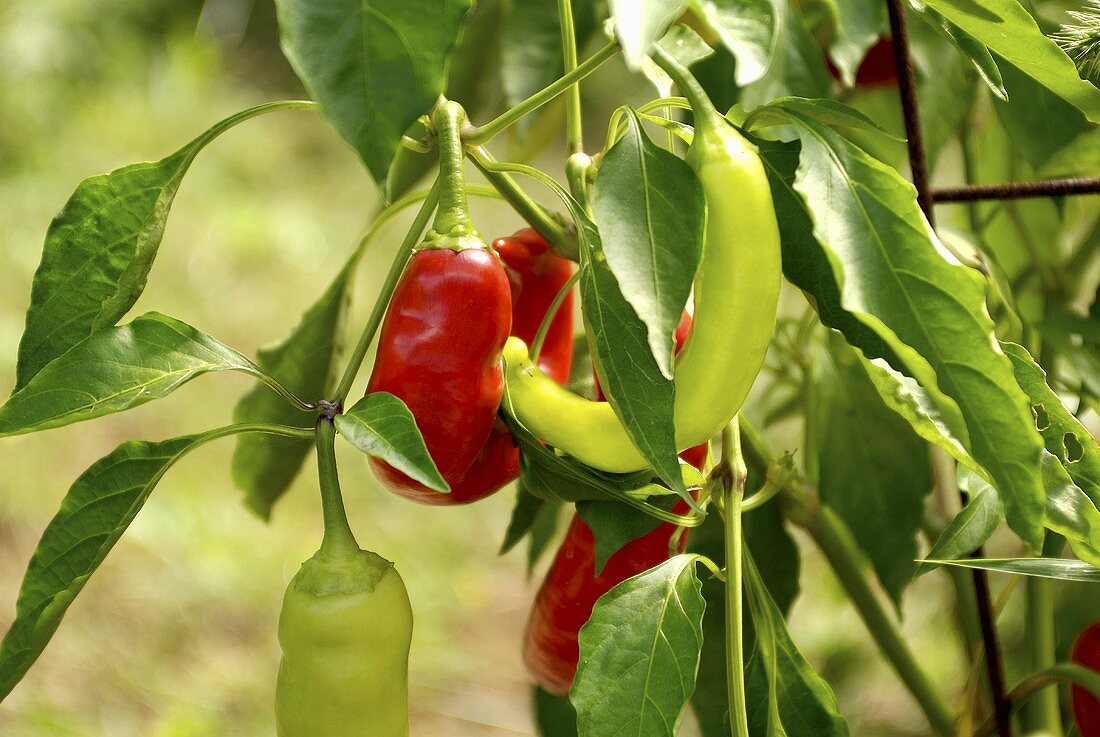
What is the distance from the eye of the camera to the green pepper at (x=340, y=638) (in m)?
0.46

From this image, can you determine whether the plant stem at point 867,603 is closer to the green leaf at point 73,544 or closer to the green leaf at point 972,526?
the green leaf at point 972,526

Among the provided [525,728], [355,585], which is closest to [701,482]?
[355,585]

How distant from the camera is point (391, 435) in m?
0.42

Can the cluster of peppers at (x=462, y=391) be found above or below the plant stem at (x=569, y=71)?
below

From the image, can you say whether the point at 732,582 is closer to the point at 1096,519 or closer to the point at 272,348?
the point at 1096,519

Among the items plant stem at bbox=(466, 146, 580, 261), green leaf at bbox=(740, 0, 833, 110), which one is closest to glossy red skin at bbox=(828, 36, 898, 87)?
green leaf at bbox=(740, 0, 833, 110)

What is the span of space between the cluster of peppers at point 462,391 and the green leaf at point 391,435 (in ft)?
0.15

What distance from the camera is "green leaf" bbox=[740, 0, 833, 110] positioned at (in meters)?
0.69

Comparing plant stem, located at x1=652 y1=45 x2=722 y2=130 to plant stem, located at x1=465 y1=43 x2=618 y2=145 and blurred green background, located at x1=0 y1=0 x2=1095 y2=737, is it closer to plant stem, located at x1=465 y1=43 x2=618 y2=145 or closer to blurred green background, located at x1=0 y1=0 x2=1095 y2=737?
plant stem, located at x1=465 y1=43 x2=618 y2=145

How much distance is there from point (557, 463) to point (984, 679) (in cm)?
46

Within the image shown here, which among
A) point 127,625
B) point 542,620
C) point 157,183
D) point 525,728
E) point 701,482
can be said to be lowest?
point 525,728

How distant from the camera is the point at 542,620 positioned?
638 millimetres

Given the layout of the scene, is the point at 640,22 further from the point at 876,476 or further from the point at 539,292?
the point at 876,476

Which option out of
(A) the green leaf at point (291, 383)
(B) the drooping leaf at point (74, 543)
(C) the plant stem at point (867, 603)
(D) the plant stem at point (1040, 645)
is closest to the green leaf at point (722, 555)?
(C) the plant stem at point (867, 603)
